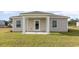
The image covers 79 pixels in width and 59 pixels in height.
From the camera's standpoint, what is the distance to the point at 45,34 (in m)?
29.2

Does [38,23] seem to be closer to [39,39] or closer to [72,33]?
[39,39]

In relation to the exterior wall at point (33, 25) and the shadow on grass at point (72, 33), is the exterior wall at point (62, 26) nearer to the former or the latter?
the shadow on grass at point (72, 33)

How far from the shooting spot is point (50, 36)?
29.2m

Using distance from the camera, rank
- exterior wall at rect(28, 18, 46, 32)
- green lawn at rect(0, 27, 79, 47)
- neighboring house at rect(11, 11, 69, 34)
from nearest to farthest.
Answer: green lawn at rect(0, 27, 79, 47) < neighboring house at rect(11, 11, 69, 34) < exterior wall at rect(28, 18, 46, 32)

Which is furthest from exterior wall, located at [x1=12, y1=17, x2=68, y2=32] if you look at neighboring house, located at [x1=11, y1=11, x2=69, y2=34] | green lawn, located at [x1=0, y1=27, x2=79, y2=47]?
green lawn, located at [x1=0, y1=27, x2=79, y2=47]

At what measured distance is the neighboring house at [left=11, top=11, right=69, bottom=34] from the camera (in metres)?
29.2

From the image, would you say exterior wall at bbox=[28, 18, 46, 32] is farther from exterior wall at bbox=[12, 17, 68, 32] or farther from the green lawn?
the green lawn

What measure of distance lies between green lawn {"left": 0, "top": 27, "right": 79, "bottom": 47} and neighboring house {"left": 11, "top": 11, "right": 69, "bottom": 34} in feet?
0.40

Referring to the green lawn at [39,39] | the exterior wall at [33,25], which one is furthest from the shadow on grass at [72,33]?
the exterior wall at [33,25]

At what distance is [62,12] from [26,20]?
2.91 ft
